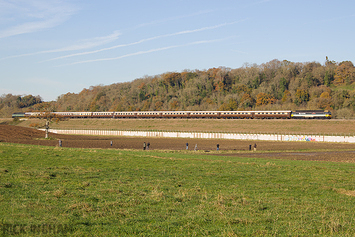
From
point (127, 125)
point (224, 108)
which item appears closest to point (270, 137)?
point (127, 125)

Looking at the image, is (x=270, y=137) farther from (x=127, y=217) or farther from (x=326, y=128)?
(x=127, y=217)

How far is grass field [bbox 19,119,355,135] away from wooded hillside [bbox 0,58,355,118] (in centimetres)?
3005

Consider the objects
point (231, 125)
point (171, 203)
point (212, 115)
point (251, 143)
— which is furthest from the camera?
point (212, 115)

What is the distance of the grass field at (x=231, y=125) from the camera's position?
7215 cm

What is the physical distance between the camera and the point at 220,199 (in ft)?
36.8

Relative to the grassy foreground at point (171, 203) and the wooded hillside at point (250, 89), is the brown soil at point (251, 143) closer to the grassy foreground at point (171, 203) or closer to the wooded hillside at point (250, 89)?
the grassy foreground at point (171, 203)

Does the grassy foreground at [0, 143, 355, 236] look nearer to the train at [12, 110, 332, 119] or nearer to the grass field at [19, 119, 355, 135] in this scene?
the train at [12, 110, 332, 119]

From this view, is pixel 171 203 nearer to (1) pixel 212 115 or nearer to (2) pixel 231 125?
(2) pixel 231 125

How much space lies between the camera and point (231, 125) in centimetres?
8731

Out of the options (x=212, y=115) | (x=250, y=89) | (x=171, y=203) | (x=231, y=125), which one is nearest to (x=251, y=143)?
(x=231, y=125)

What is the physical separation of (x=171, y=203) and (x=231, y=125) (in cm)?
7783

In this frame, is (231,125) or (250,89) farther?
(250,89)

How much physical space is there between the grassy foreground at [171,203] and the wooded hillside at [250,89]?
97.2 meters

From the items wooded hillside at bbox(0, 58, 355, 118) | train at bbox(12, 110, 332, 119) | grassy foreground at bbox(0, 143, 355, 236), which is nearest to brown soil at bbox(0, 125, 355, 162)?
train at bbox(12, 110, 332, 119)
